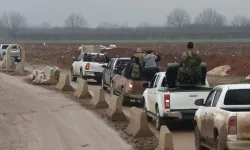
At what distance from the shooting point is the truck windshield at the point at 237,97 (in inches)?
419

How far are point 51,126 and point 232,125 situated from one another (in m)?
8.22

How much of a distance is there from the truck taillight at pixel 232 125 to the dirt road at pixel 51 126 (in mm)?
3928

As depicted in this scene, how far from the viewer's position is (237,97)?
421 inches

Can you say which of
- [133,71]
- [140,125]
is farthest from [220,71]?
[140,125]

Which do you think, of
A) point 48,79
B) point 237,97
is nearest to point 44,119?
point 237,97

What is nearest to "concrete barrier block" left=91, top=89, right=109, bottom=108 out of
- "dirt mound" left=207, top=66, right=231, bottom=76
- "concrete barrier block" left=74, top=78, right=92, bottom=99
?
"concrete barrier block" left=74, top=78, right=92, bottom=99

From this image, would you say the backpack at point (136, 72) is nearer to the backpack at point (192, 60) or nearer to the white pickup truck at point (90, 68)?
the backpack at point (192, 60)

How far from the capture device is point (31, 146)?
13547mm

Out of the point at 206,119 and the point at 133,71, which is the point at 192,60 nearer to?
the point at 206,119

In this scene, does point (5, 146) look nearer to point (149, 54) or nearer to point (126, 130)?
point (126, 130)

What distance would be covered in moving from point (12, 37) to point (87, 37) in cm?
3778

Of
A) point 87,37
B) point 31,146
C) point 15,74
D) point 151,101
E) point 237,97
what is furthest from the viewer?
point 87,37

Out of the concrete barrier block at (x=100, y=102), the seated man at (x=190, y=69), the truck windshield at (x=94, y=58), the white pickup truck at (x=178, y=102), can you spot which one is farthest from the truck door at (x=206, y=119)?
the truck windshield at (x=94, y=58)

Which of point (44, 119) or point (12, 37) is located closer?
point (44, 119)
